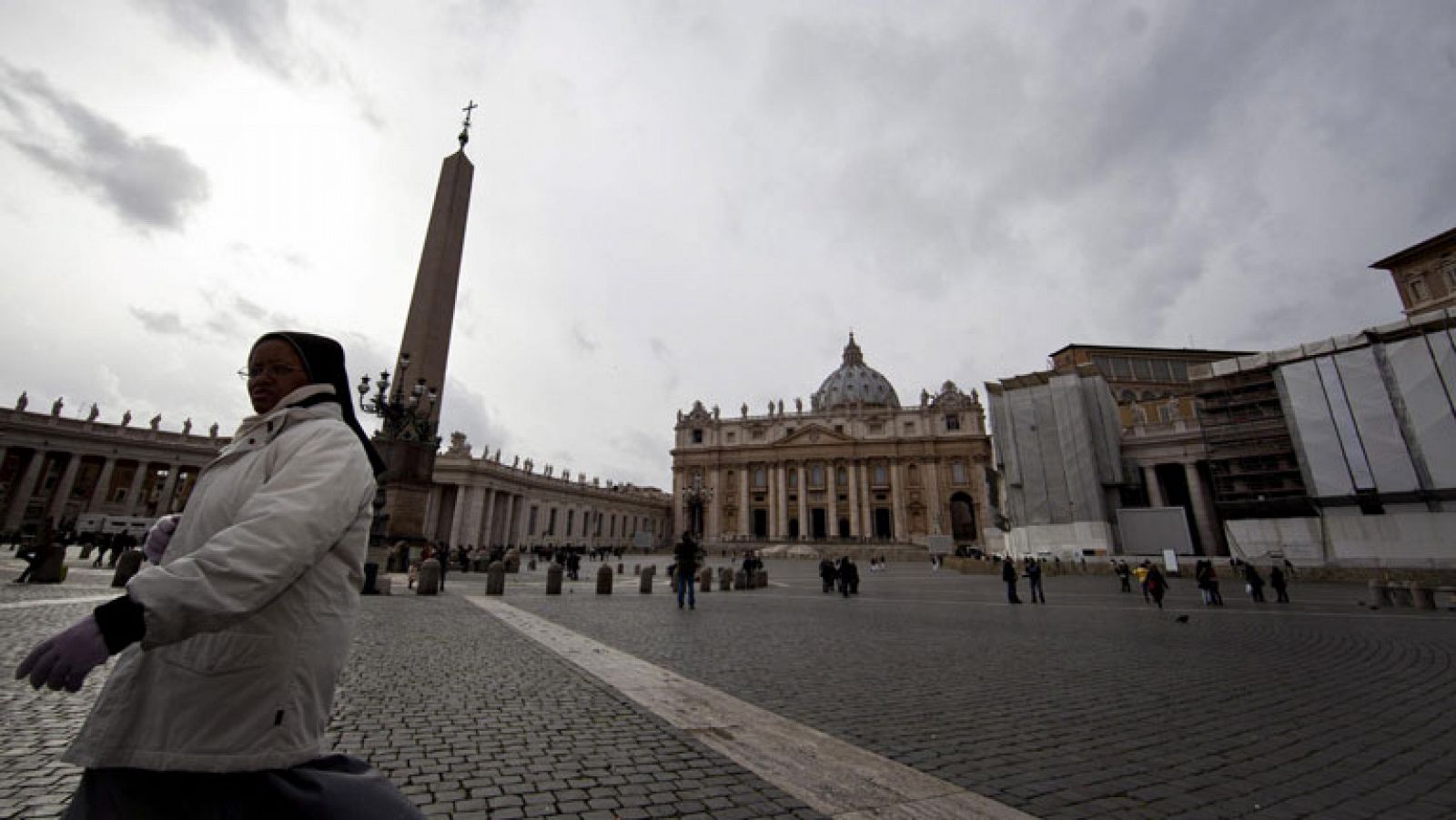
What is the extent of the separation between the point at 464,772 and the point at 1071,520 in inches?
1490

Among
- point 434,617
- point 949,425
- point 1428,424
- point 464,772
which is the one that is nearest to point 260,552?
point 464,772

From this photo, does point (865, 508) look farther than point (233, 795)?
Yes

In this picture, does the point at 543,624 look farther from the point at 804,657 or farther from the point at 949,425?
the point at 949,425

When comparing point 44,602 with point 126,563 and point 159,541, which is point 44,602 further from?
point 159,541

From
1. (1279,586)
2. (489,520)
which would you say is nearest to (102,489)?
(489,520)

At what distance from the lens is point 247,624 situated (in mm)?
1410

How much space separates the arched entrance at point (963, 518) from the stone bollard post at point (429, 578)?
5785 cm

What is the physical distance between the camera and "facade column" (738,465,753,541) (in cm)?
6631

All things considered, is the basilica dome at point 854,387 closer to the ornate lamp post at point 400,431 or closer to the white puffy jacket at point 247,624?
the ornate lamp post at point 400,431

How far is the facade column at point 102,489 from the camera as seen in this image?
41.5 m

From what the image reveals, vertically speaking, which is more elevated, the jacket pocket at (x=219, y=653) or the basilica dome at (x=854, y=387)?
the basilica dome at (x=854, y=387)

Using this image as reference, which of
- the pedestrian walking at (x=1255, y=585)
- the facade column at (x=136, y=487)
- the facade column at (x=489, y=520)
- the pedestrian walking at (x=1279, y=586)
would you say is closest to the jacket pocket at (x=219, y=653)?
the pedestrian walking at (x=1279, y=586)

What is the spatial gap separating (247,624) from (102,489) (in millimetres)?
58879

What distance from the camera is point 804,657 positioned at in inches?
280
